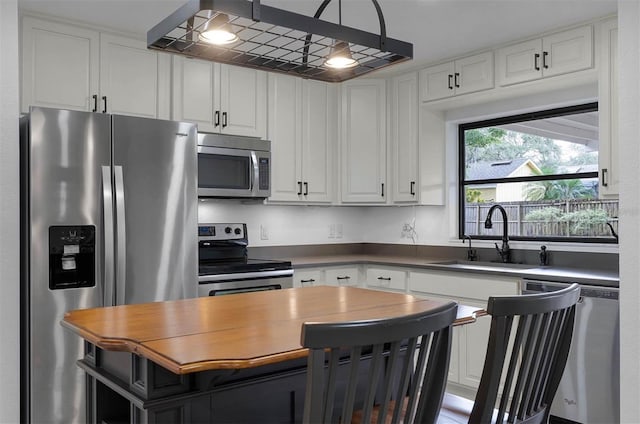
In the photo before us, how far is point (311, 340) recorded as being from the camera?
1005mm

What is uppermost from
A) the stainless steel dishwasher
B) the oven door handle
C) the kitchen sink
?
the kitchen sink

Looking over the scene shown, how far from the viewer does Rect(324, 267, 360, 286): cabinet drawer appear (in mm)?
4219

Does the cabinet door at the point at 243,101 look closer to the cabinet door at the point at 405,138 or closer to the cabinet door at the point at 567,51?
the cabinet door at the point at 405,138

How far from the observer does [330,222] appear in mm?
5016

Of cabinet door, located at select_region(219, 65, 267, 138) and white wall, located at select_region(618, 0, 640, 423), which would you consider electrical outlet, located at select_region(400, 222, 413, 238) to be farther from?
white wall, located at select_region(618, 0, 640, 423)

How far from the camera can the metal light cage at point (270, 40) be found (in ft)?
5.54

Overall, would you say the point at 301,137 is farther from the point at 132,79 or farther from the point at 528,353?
the point at 528,353

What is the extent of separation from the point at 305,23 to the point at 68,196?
66.8 inches

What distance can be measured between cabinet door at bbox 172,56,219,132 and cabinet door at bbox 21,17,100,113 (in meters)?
0.53

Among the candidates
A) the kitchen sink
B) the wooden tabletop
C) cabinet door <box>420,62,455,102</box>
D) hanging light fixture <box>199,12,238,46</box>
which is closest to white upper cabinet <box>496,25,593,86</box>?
cabinet door <box>420,62,455,102</box>

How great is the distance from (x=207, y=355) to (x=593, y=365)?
8.17ft

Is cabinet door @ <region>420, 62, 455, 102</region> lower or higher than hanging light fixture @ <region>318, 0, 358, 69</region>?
higher

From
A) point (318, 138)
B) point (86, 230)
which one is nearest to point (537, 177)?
point (318, 138)

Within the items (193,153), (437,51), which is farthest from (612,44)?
(193,153)
